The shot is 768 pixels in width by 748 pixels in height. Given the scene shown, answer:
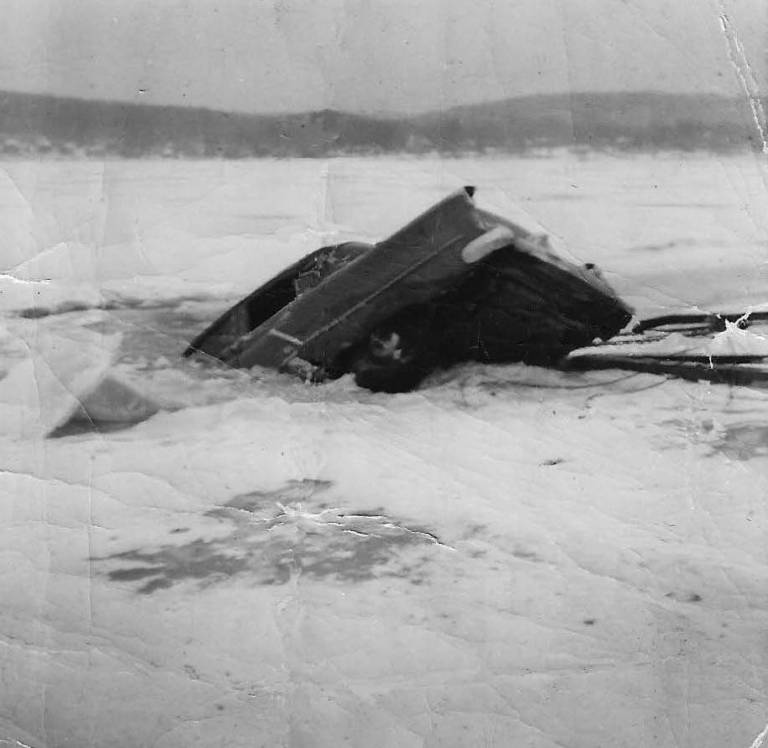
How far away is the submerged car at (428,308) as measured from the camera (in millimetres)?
1230

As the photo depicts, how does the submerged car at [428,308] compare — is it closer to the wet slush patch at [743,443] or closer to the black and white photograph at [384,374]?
the black and white photograph at [384,374]

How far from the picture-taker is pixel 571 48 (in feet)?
4.22

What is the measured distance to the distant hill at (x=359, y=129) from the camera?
50.4 inches

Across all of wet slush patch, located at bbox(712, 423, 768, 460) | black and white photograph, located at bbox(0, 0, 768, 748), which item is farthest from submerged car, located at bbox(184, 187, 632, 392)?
wet slush patch, located at bbox(712, 423, 768, 460)

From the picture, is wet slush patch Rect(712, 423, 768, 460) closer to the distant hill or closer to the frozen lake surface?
the frozen lake surface

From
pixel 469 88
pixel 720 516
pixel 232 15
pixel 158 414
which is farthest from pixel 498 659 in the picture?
pixel 232 15

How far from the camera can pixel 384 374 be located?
4.12 ft

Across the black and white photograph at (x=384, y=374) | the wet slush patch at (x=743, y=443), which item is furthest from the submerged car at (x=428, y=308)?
the wet slush patch at (x=743, y=443)

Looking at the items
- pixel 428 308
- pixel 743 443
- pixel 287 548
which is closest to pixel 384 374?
pixel 428 308

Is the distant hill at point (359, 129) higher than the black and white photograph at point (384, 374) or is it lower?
higher

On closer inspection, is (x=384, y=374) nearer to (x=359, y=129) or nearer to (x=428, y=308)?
(x=428, y=308)

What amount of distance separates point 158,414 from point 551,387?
644mm

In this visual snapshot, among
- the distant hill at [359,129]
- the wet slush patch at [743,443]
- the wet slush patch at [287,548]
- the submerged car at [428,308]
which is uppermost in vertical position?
the distant hill at [359,129]

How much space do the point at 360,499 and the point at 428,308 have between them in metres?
0.33
